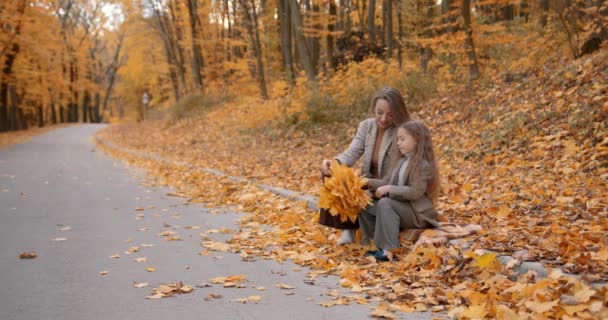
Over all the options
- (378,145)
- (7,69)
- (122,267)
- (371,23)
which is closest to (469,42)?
(371,23)

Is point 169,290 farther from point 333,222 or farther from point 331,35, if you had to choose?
point 331,35

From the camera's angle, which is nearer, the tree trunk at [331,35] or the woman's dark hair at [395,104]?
the woman's dark hair at [395,104]

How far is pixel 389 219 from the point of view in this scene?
5.40 m

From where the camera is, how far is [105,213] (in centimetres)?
862

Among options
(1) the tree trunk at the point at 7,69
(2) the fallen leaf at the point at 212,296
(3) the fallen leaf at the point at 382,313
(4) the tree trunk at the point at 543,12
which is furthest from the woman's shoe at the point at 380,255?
(1) the tree trunk at the point at 7,69

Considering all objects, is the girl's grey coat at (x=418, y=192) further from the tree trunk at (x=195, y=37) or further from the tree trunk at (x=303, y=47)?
the tree trunk at (x=195, y=37)

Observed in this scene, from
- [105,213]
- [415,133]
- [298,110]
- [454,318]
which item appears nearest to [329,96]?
[298,110]

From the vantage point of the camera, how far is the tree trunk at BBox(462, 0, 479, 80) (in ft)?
48.8

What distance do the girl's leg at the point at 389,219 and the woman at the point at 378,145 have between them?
1.63ft

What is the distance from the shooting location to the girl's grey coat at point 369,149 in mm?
5922

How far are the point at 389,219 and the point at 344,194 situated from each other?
483 mm

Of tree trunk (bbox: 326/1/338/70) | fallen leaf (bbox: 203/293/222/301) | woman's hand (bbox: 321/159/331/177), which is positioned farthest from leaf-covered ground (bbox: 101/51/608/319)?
tree trunk (bbox: 326/1/338/70)

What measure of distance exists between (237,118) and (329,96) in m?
7.31

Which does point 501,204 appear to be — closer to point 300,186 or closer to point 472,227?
point 472,227
